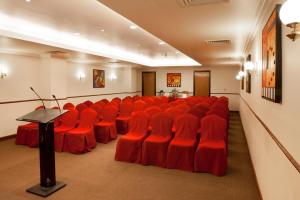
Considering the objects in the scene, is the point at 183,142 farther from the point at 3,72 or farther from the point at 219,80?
the point at 219,80

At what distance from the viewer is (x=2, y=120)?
732 centimetres

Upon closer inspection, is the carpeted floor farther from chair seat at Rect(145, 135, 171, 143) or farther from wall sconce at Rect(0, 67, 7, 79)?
wall sconce at Rect(0, 67, 7, 79)

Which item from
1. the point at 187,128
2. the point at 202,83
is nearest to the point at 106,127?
the point at 187,128

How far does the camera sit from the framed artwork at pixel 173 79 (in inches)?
632

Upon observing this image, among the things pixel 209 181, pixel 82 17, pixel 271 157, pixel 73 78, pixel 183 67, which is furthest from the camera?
pixel 183 67

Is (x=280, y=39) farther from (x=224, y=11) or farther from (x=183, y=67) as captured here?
(x=183, y=67)

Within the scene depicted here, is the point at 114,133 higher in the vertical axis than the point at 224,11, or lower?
lower

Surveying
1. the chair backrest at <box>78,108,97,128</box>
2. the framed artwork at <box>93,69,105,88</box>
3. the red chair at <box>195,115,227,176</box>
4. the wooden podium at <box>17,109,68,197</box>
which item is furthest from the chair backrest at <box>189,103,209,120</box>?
the framed artwork at <box>93,69,105,88</box>

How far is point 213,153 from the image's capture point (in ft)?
14.5

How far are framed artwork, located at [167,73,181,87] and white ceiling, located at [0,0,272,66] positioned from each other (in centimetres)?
875

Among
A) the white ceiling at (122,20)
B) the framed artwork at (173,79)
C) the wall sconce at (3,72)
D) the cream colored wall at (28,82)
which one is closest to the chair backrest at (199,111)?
the white ceiling at (122,20)

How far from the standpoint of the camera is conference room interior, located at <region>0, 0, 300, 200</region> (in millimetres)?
2365

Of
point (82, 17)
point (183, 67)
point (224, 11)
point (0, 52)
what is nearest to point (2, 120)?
point (0, 52)

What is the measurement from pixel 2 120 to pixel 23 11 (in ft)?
13.4
